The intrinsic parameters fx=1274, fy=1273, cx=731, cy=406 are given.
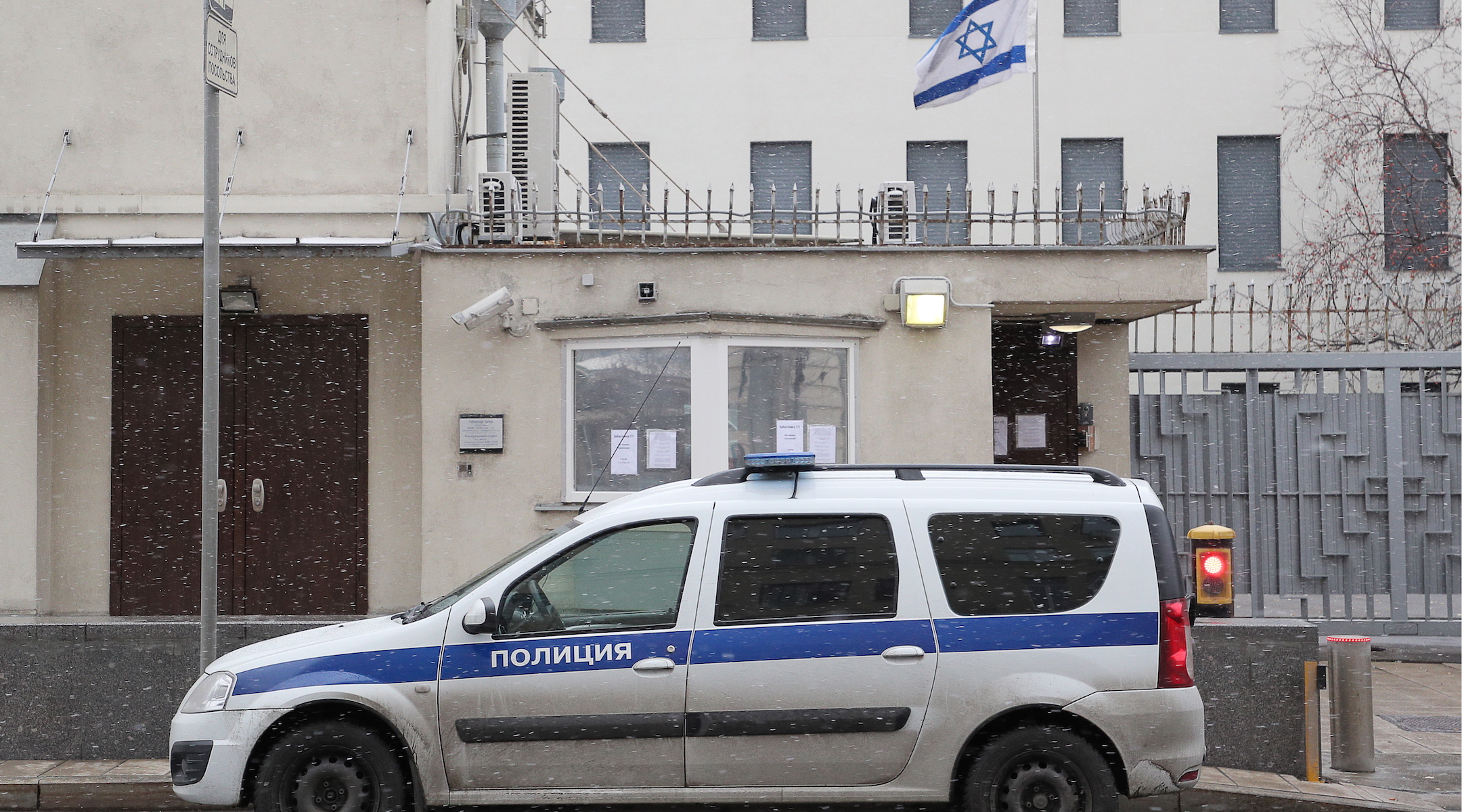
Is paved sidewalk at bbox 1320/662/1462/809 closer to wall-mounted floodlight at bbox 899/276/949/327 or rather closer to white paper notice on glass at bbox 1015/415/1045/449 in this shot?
white paper notice on glass at bbox 1015/415/1045/449

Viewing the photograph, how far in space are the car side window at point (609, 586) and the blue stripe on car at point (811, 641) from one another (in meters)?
0.23

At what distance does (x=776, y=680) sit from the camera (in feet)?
18.4

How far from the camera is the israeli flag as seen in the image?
1074 centimetres

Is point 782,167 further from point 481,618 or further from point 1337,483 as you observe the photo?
point 481,618

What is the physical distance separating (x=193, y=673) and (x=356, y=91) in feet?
16.1

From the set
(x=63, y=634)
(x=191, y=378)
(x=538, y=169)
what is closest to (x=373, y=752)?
(x=63, y=634)

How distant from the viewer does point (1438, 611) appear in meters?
11.6

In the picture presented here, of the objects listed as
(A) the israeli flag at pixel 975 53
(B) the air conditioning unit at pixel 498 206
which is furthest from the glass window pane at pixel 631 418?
(A) the israeli flag at pixel 975 53

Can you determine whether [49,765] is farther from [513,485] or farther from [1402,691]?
[1402,691]

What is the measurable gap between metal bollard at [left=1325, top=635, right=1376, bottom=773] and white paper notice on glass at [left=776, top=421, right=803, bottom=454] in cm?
418

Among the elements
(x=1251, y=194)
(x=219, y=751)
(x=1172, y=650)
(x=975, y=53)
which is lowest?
(x=219, y=751)

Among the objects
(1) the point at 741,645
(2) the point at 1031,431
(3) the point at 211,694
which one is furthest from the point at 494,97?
(1) the point at 741,645

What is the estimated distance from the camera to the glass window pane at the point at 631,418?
9.96 metres

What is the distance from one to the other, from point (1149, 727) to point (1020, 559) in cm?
90
